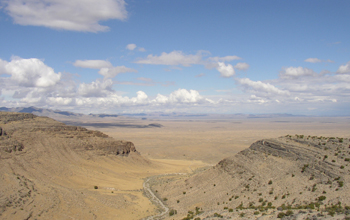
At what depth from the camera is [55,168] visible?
42.0m

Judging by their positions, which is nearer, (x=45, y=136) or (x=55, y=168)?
(x=55, y=168)

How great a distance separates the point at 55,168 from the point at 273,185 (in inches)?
1311

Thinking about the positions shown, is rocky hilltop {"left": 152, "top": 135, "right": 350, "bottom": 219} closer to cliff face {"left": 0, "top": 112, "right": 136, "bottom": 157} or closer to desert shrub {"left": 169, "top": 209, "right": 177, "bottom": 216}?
desert shrub {"left": 169, "top": 209, "right": 177, "bottom": 216}

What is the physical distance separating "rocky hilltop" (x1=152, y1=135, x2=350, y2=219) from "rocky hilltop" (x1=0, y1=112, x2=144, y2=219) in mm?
9366

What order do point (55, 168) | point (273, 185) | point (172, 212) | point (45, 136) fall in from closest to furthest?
point (273, 185)
point (172, 212)
point (55, 168)
point (45, 136)

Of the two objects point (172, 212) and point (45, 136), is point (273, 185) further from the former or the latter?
point (45, 136)

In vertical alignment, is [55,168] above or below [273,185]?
below

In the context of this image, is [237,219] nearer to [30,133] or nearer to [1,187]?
[1,187]

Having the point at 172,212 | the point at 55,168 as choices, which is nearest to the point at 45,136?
the point at 55,168

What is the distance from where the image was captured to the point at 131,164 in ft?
188

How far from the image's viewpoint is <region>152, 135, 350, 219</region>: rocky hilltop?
866 inches

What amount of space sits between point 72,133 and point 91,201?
26071 mm

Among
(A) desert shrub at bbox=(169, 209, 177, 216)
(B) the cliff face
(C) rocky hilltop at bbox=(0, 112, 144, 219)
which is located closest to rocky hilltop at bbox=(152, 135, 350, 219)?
(A) desert shrub at bbox=(169, 209, 177, 216)

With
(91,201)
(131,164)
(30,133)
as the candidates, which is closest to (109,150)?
(131,164)
